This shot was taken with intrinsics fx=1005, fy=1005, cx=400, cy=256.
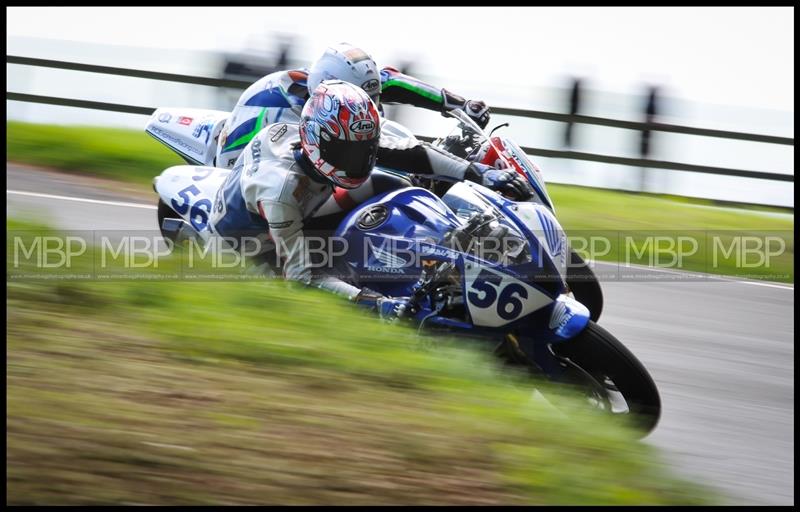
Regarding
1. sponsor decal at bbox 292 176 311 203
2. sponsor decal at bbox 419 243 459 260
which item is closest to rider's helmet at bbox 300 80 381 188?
sponsor decal at bbox 292 176 311 203

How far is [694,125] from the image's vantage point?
37.8 feet

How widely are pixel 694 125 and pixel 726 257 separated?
315cm

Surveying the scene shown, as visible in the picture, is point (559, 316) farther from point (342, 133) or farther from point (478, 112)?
point (478, 112)

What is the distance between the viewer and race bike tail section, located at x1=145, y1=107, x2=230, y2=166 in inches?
Answer: 265

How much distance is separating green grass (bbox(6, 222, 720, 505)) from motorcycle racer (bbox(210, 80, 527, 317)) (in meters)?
0.61

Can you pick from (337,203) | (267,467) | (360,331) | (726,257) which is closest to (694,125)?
(726,257)

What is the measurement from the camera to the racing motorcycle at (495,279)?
4.46 m

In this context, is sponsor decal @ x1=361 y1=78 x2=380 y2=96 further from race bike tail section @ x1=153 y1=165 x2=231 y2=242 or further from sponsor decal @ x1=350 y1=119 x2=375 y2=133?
sponsor decal @ x1=350 y1=119 x2=375 y2=133

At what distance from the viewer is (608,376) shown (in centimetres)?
446

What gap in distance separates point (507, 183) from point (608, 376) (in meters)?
1.15

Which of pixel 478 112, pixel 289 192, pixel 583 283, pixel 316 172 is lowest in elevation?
pixel 583 283

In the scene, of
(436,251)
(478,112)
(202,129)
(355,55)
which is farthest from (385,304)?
(202,129)

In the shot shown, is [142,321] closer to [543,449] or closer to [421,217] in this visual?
[421,217]

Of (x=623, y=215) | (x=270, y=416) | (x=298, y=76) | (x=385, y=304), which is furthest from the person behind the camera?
(x=623, y=215)
